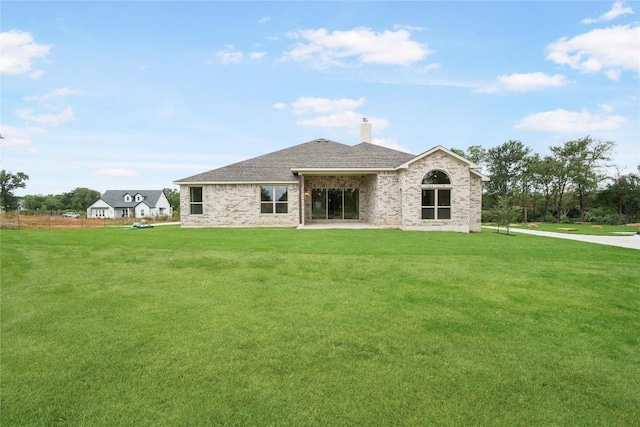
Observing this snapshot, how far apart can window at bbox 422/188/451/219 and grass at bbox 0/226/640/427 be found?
31.5 ft

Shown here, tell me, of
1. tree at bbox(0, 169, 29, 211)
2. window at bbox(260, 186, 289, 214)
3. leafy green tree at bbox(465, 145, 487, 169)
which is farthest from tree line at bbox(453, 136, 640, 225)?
tree at bbox(0, 169, 29, 211)

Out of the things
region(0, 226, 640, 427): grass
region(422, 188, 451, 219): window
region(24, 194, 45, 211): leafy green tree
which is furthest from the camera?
region(24, 194, 45, 211): leafy green tree

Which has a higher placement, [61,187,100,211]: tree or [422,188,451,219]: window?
[61,187,100,211]: tree

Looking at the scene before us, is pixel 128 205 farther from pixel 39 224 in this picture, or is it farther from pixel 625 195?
pixel 625 195

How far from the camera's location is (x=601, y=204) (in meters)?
35.8

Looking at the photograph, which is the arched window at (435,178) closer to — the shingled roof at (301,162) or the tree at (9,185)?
the shingled roof at (301,162)

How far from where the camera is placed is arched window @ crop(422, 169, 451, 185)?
56.5ft

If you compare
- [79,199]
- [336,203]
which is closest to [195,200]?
[336,203]

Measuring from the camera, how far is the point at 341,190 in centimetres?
2155

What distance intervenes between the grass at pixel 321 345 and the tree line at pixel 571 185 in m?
27.8

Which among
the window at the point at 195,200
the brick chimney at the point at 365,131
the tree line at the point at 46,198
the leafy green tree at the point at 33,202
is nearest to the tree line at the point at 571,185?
the brick chimney at the point at 365,131

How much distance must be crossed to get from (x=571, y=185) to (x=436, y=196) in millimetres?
29243

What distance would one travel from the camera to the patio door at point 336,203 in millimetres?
21578

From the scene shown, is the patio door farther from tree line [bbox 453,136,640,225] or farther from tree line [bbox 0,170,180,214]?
tree line [bbox 0,170,180,214]
